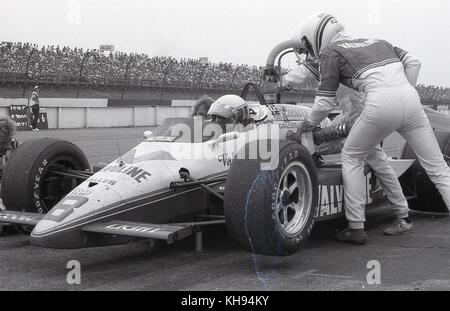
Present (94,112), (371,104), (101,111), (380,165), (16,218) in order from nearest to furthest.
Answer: (16,218) < (371,104) < (380,165) < (94,112) < (101,111)

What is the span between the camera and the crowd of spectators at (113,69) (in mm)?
28484

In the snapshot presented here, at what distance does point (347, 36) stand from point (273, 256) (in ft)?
6.63

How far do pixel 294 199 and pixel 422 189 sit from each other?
2.26 metres

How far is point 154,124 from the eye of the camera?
2873cm

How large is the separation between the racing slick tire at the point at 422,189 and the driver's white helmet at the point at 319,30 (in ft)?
5.38

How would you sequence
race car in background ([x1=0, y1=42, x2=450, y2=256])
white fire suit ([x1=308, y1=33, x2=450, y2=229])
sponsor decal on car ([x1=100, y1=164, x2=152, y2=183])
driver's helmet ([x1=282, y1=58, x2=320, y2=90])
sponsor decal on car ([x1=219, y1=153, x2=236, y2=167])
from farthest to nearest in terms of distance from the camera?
driver's helmet ([x1=282, y1=58, x2=320, y2=90]) → sponsor decal on car ([x1=219, y1=153, x2=236, y2=167]) → white fire suit ([x1=308, y1=33, x2=450, y2=229]) → sponsor decal on car ([x1=100, y1=164, x2=152, y2=183]) → race car in background ([x1=0, y1=42, x2=450, y2=256])

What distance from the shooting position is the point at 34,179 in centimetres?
520

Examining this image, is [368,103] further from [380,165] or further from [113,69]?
[113,69]

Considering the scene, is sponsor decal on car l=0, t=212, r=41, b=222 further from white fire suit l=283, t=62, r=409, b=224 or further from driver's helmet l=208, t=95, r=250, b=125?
white fire suit l=283, t=62, r=409, b=224

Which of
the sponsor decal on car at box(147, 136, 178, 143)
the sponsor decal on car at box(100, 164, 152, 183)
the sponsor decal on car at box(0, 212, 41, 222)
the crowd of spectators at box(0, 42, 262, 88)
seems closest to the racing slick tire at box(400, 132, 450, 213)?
the sponsor decal on car at box(147, 136, 178, 143)

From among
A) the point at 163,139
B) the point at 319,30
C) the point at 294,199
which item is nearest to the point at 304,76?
the point at 319,30

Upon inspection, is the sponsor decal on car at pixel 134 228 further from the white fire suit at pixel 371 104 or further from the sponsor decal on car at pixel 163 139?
the white fire suit at pixel 371 104

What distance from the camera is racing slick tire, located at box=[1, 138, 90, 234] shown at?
5168mm
